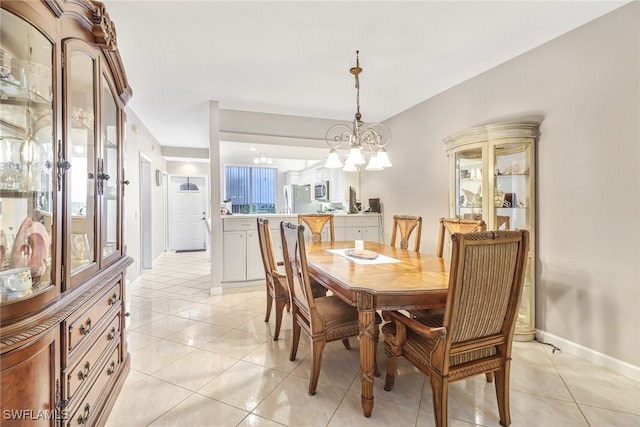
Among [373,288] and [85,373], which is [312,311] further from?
[85,373]

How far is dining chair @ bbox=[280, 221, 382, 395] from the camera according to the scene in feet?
5.59

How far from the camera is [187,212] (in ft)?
24.5

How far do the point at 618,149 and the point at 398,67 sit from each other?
1.87 m

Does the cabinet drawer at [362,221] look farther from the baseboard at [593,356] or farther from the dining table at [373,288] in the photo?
the baseboard at [593,356]

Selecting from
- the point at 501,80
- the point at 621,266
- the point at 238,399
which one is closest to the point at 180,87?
the point at 238,399

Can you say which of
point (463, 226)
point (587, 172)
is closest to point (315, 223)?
point (463, 226)

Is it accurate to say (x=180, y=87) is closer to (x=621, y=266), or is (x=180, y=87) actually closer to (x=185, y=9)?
(x=185, y=9)

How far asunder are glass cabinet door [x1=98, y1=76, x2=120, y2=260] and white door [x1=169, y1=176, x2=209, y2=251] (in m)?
5.82

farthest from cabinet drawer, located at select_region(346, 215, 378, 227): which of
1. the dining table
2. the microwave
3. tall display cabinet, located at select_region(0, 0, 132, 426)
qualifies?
tall display cabinet, located at select_region(0, 0, 132, 426)

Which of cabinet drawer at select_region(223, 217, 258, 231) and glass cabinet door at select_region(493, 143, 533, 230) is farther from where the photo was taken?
cabinet drawer at select_region(223, 217, 258, 231)

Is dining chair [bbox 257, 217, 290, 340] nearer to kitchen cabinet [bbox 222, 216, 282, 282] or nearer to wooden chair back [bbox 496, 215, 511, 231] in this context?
kitchen cabinet [bbox 222, 216, 282, 282]

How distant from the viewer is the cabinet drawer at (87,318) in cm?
A: 118

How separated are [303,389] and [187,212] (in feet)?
21.9

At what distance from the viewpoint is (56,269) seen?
1.08 metres
